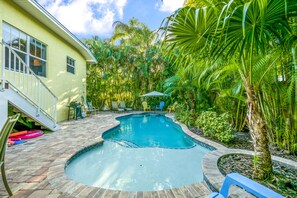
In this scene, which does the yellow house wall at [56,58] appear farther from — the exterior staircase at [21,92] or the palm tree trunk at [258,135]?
the palm tree trunk at [258,135]

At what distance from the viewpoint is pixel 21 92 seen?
5.60 meters

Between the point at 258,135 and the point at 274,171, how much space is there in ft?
3.58

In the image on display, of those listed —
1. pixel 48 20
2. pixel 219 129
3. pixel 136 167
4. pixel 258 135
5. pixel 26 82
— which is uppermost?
pixel 48 20

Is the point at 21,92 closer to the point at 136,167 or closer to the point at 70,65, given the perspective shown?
the point at 136,167

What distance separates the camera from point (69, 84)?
1118 centimetres

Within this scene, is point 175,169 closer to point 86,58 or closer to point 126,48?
point 86,58

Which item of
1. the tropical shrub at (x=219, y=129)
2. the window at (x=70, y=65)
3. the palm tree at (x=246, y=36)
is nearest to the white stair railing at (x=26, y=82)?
the window at (x=70, y=65)

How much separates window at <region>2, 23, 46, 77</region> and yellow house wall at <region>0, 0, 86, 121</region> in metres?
0.19

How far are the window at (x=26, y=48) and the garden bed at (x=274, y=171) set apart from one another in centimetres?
704

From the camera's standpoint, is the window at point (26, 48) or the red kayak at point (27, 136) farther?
the window at point (26, 48)

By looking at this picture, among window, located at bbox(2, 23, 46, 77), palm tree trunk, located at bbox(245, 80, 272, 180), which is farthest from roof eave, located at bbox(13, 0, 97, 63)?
palm tree trunk, located at bbox(245, 80, 272, 180)

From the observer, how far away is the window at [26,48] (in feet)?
20.8

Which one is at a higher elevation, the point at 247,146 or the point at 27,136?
the point at 27,136

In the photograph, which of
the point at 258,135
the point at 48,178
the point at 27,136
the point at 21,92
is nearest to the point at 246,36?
the point at 258,135
